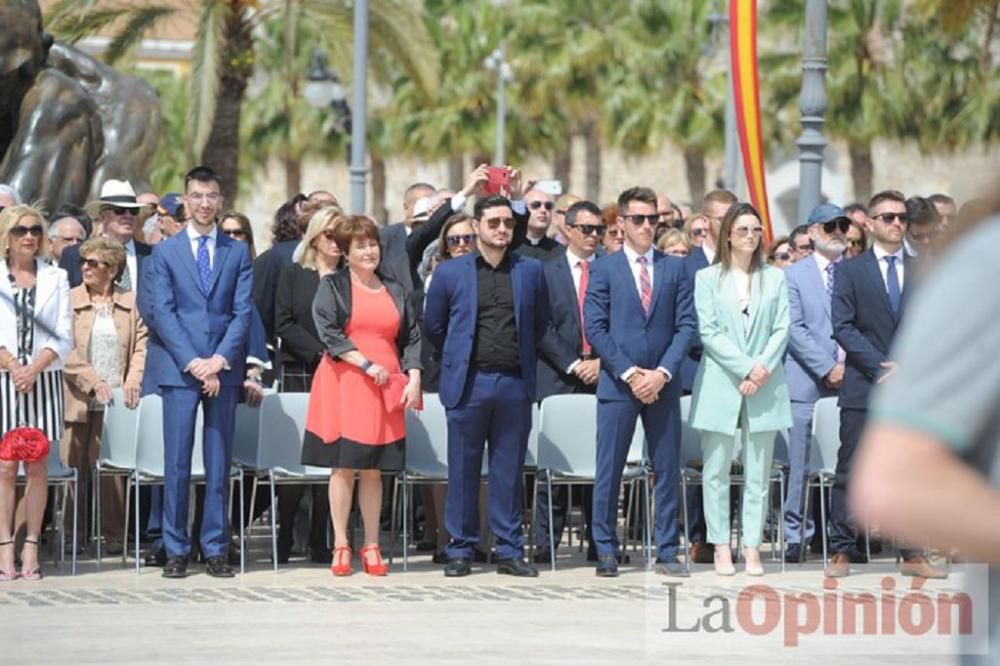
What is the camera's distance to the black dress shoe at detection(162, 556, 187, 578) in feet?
37.4

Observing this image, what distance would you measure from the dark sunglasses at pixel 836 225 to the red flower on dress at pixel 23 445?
542 cm

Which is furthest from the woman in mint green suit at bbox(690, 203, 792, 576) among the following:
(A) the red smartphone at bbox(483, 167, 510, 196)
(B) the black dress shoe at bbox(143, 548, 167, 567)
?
(B) the black dress shoe at bbox(143, 548, 167, 567)

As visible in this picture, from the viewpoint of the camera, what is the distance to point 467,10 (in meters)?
53.1

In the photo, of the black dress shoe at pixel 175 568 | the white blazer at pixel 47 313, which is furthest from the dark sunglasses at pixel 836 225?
the white blazer at pixel 47 313

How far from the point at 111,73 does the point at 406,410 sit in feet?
27.9

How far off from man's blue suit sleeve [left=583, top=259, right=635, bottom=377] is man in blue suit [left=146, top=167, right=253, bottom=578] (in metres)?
2.04

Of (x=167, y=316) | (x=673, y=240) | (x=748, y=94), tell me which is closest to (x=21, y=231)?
(x=167, y=316)

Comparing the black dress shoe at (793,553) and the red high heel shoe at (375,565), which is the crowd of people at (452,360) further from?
the black dress shoe at (793,553)

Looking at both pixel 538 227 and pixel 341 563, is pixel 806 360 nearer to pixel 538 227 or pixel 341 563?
pixel 538 227

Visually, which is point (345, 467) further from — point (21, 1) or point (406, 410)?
point (21, 1)

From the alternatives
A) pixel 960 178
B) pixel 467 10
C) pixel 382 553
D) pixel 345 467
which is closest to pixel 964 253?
pixel 960 178

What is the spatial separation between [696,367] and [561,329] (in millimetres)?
1089

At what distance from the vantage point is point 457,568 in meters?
11.6

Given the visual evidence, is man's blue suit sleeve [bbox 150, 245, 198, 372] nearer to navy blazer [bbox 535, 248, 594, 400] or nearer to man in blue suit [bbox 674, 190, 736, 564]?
navy blazer [bbox 535, 248, 594, 400]
